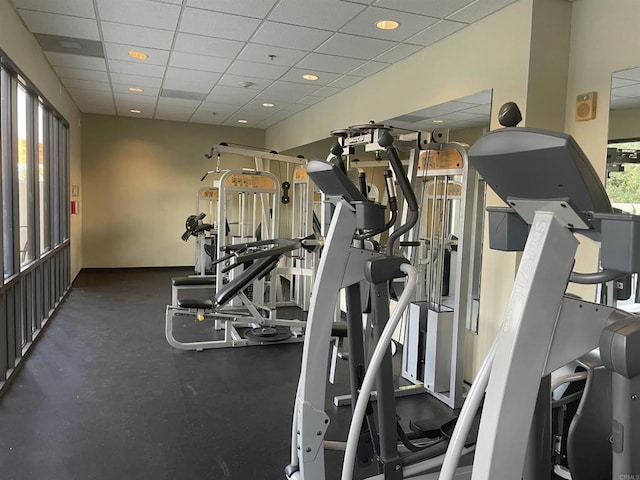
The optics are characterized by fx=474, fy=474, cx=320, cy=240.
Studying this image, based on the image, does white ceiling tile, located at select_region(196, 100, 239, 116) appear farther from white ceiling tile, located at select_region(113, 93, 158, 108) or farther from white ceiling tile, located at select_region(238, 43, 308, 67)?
white ceiling tile, located at select_region(238, 43, 308, 67)

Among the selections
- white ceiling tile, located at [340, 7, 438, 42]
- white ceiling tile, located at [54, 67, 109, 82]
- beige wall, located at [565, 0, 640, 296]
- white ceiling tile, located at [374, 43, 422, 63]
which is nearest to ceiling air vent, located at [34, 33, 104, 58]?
white ceiling tile, located at [54, 67, 109, 82]

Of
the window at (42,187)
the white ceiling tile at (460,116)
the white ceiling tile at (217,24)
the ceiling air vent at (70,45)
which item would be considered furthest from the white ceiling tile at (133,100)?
the white ceiling tile at (460,116)

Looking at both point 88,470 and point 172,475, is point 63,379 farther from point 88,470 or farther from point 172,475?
point 172,475

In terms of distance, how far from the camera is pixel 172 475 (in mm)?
2367

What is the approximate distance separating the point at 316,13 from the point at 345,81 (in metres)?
1.99

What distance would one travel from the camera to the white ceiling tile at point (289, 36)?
3.78 metres

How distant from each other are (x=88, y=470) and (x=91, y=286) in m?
5.33

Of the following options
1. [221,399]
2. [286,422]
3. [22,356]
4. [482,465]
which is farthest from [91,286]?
[482,465]

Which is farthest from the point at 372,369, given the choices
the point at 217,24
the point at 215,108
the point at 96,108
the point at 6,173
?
the point at 96,108

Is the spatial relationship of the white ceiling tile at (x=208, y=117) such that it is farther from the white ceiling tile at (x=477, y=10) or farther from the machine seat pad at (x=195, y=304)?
the white ceiling tile at (x=477, y=10)

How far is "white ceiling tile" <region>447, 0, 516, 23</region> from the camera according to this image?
10.4 ft

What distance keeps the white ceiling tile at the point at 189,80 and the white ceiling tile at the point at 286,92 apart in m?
0.72

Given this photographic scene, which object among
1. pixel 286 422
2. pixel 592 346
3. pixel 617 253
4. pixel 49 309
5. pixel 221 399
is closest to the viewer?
pixel 617 253

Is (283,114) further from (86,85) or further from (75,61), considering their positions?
(75,61)
